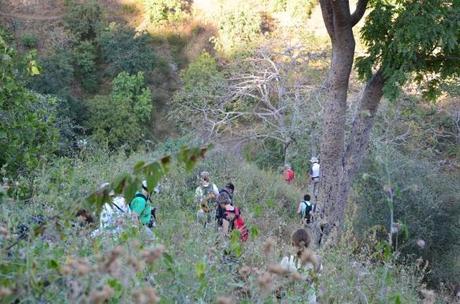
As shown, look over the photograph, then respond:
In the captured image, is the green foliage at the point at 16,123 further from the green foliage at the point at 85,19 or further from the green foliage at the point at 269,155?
the green foliage at the point at 85,19

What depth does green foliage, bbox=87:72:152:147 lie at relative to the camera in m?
24.9

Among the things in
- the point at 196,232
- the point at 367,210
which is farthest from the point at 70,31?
the point at 196,232

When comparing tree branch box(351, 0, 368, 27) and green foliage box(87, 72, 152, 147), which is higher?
tree branch box(351, 0, 368, 27)

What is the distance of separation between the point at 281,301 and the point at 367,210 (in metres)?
8.49

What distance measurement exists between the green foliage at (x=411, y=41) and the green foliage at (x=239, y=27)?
56.7 feet

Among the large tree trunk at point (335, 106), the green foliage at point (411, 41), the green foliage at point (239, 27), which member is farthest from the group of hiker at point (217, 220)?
the green foliage at point (239, 27)

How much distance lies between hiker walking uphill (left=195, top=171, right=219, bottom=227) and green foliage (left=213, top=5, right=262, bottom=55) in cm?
1772

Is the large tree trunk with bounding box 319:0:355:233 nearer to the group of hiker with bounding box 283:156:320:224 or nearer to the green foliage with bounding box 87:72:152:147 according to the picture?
the group of hiker with bounding box 283:156:320:224

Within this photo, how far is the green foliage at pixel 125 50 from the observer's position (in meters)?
28.5

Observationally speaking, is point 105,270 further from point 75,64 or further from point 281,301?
point 75,64

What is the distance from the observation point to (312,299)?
333 centimetres

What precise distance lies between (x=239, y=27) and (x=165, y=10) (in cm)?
568

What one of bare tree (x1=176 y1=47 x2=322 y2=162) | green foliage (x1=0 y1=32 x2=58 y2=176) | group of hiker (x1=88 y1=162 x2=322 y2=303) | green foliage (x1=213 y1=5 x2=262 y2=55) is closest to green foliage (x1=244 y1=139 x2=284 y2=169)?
bare tree (x1=176 y1=47 x2=322 y2=162)

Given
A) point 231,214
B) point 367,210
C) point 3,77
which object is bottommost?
point 367,210
